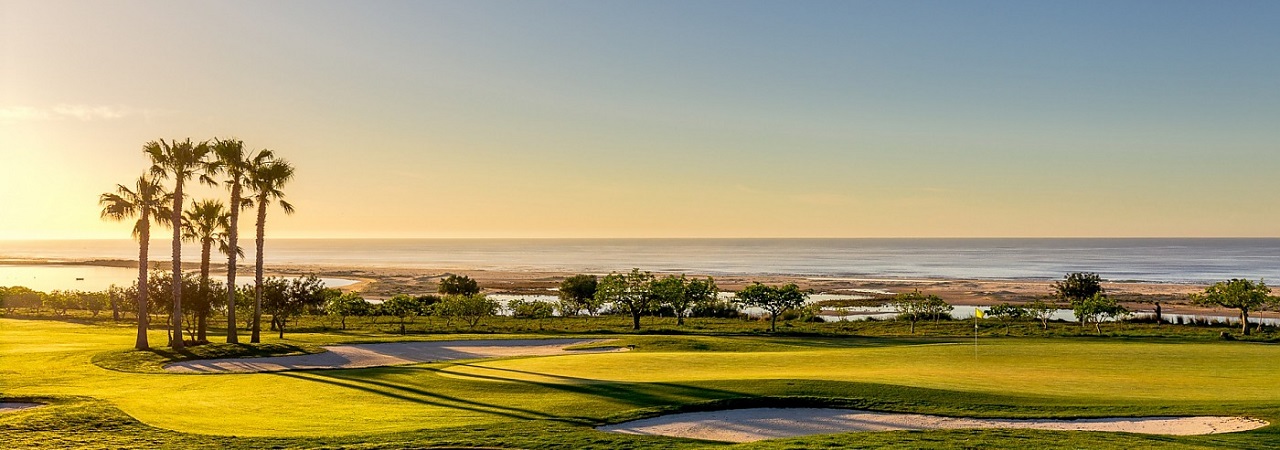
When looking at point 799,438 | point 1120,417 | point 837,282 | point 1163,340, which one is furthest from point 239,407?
point 837,282

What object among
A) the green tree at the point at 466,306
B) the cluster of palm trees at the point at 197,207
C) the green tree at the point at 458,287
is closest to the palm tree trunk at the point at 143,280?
the cluster of palm trees at the point at 197,207

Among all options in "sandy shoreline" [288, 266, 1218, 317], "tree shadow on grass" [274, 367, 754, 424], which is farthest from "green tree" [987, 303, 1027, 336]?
"tree shadow on grass" [274, 367, 754, 424]

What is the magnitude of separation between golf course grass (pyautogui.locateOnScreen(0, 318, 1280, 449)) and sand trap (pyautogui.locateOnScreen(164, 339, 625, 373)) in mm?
1742

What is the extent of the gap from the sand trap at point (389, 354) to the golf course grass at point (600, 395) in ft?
5.72

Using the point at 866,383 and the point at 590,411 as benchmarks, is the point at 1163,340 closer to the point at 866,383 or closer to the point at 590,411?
the point at 866,383

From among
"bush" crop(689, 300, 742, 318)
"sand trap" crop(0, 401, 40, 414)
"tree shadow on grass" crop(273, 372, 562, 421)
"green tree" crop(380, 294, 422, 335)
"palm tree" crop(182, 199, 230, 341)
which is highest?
"palm tree" crop(182, 199, 230, 341)

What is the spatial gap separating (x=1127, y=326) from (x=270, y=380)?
5016 centimetres

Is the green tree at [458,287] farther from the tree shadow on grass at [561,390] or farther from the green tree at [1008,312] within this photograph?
the tree shadow on grass at [561,390]

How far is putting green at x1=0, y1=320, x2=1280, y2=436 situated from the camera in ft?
58.6

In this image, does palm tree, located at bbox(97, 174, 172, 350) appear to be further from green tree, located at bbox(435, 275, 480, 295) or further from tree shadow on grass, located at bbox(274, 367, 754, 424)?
green tree, located at bbox(435, 275, 480, 295)

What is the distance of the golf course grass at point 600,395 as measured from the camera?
15.2m

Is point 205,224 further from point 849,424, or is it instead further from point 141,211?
point 849,424

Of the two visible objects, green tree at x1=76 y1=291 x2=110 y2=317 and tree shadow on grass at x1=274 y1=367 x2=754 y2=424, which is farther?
green tree at x1=76 y1=291 x2=110 y2=317

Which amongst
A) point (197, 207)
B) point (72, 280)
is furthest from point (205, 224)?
point (72, 280)
